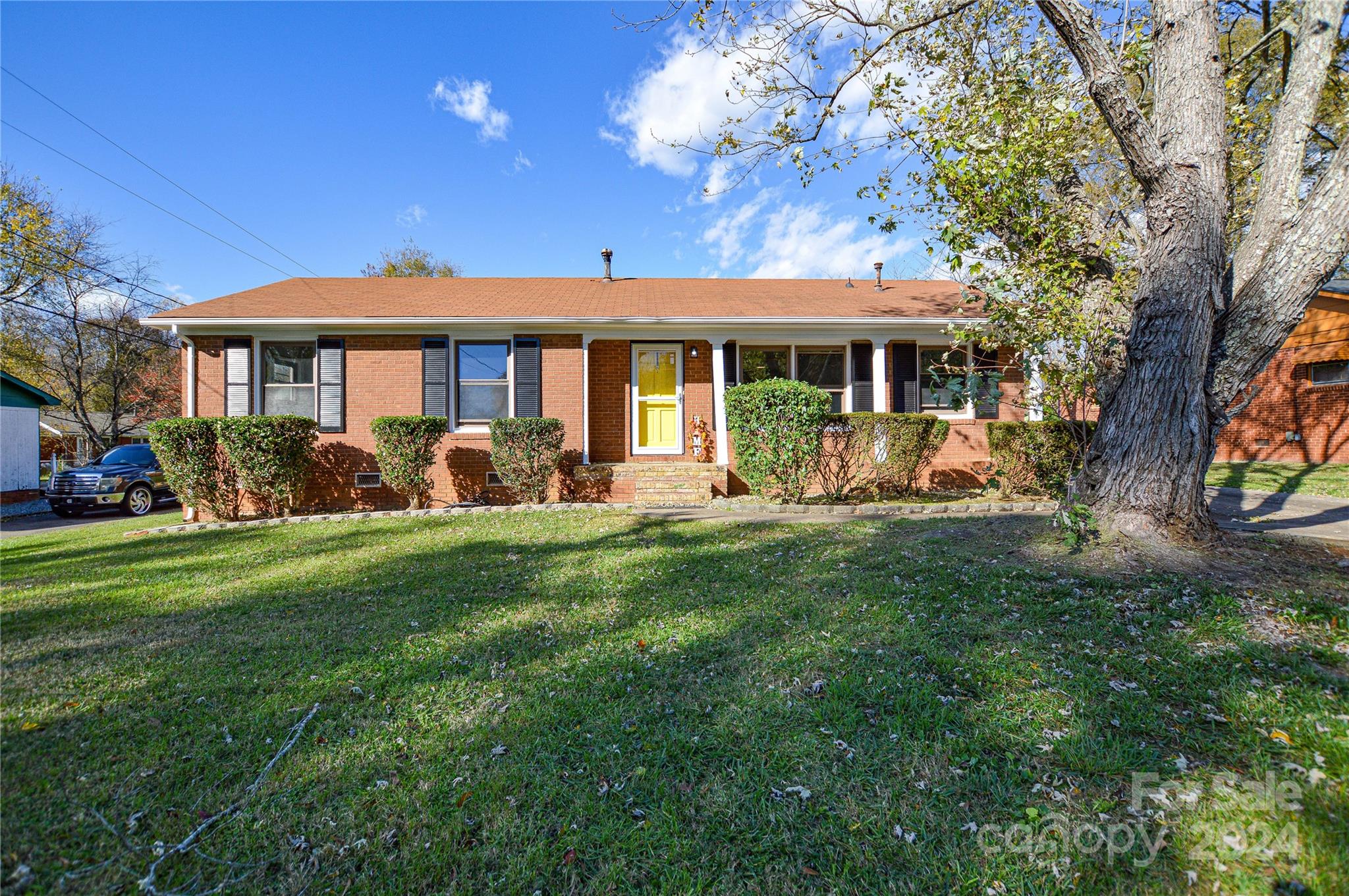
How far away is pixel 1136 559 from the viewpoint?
4.15m

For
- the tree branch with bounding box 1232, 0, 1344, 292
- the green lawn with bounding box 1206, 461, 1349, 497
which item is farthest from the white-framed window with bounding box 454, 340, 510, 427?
the green lawn with bounding box 1206, 461, 1349, 497

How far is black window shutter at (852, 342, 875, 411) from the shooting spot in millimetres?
10797

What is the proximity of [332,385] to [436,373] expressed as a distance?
6.14 ft

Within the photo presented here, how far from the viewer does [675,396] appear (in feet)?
35.3

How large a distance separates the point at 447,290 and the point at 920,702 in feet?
39.9

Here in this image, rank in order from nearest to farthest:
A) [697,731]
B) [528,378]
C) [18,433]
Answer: [697,731], [528,378], [18,433]

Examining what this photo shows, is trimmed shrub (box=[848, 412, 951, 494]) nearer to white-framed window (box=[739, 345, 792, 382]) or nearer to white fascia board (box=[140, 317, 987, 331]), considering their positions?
white fascia board (box=[140, 317, 987, 331])

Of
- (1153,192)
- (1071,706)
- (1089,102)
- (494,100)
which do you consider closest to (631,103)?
(494,100)

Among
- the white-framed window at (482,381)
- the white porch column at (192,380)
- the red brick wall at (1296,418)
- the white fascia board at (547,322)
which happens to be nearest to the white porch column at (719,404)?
the white fascia board at (547,322)

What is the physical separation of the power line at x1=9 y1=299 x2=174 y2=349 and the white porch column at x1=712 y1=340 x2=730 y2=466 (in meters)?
20.6

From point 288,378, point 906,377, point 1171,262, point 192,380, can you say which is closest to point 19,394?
point 192,380

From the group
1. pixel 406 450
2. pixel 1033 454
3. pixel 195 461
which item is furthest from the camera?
pixel 1033 454

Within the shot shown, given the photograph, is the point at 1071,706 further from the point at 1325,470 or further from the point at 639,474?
the point at 1325,470

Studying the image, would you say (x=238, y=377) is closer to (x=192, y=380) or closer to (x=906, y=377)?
(x=192, y=380)
